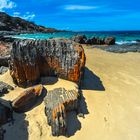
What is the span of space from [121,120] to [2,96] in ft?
10.2

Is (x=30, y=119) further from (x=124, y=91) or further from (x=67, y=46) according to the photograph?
(x=124, y=91)

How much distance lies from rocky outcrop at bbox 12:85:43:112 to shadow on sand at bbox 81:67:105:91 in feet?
4.68

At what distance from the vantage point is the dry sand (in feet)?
21.2

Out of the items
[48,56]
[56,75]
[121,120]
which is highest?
[48,56]

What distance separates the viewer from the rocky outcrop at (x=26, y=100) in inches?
285

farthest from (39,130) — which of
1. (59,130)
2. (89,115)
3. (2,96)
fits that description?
(2,96)

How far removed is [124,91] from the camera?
8.57m

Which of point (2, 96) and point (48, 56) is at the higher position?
point (48, 56)

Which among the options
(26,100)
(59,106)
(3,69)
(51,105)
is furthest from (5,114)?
(3,69)

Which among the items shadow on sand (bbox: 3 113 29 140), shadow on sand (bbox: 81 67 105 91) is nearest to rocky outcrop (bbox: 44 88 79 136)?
shadow on sand (bbox: 3 113 29 140)

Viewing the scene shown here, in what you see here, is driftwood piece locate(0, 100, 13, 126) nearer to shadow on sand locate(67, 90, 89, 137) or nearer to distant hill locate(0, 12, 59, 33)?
shadow on sand locate(67, 90, 89, 137)

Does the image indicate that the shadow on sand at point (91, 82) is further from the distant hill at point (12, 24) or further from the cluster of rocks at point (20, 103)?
the distant hill at point (12, 24)

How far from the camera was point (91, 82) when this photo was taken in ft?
28.9

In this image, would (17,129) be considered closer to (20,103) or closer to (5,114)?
(5,114)
